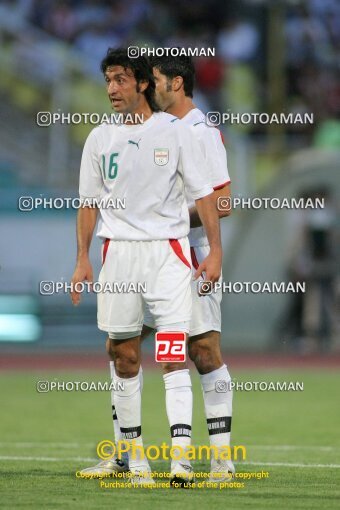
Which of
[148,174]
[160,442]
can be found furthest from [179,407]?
[160,442]

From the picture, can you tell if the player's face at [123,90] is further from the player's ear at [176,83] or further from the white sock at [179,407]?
the white sock at [179,407]

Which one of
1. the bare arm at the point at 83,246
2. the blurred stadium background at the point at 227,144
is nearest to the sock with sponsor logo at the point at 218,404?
the bare arm at the point at 83,246

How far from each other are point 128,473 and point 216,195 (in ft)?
5.04

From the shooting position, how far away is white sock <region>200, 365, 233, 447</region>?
659 centimetres

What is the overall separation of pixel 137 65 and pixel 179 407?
1.72 metres

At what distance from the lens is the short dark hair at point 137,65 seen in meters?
6.27

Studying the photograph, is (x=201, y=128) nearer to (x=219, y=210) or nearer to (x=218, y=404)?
(x=219, y=210)

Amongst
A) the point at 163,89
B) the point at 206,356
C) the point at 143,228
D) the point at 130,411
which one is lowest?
the point at 130,411

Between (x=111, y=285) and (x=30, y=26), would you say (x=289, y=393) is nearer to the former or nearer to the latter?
(x=111, y=285)

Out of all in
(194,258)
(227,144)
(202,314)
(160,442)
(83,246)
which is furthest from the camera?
(227,144)

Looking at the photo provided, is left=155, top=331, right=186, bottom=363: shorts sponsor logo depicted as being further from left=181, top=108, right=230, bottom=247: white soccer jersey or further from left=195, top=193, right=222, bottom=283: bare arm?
left=181, top=108, right=230, bottom=247: white soccer jersey

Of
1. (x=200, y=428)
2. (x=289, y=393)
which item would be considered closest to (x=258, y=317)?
(x=289, y=393)

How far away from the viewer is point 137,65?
6.29 metres

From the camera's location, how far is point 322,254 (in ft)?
57.1
